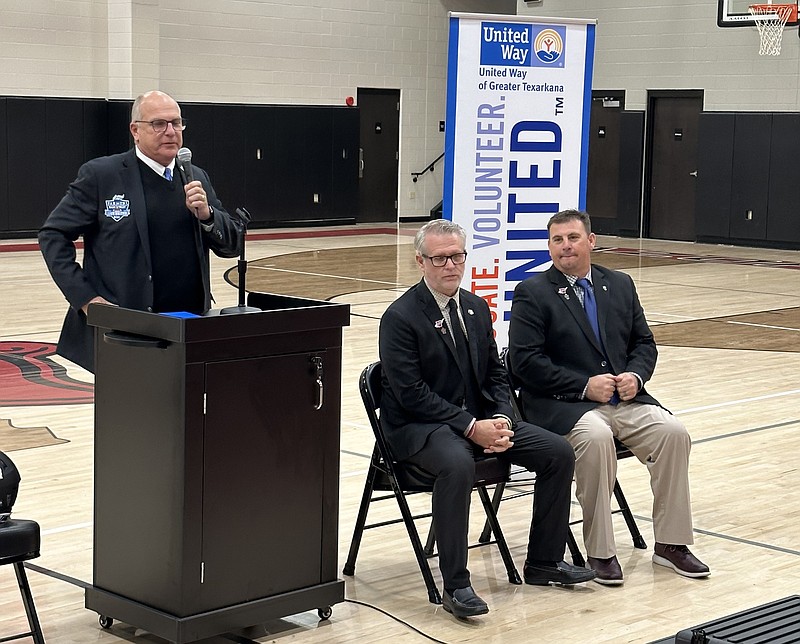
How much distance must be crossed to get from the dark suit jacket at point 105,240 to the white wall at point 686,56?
15.6m

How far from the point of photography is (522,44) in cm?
578

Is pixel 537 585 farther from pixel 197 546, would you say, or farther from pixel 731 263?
pixel 731 263

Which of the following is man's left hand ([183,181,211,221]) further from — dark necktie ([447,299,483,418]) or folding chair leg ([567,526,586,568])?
folding chair leg ([567,526,586,568])

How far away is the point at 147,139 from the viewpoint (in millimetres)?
4340

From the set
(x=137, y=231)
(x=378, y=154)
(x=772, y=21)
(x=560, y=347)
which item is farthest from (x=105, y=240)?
(x=378, y=154)

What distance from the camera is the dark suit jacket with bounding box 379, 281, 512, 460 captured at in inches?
Answer: 169

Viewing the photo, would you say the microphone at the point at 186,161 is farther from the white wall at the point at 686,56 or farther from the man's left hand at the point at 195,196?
the white wall at the point at 686,56

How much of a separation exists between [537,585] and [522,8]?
18826 mm

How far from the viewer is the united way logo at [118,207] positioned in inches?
171

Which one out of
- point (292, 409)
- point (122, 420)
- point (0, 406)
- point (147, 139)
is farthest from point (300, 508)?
point (0, 406)

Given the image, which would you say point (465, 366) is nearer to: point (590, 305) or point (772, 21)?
point (590, 305)

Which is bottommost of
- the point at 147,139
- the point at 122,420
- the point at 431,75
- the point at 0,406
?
the point at 0,406

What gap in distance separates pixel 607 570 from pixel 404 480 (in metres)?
0.82

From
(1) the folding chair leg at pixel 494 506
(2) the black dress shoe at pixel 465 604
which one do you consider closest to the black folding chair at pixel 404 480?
(2) the black dress shoe at pixel 465 604
